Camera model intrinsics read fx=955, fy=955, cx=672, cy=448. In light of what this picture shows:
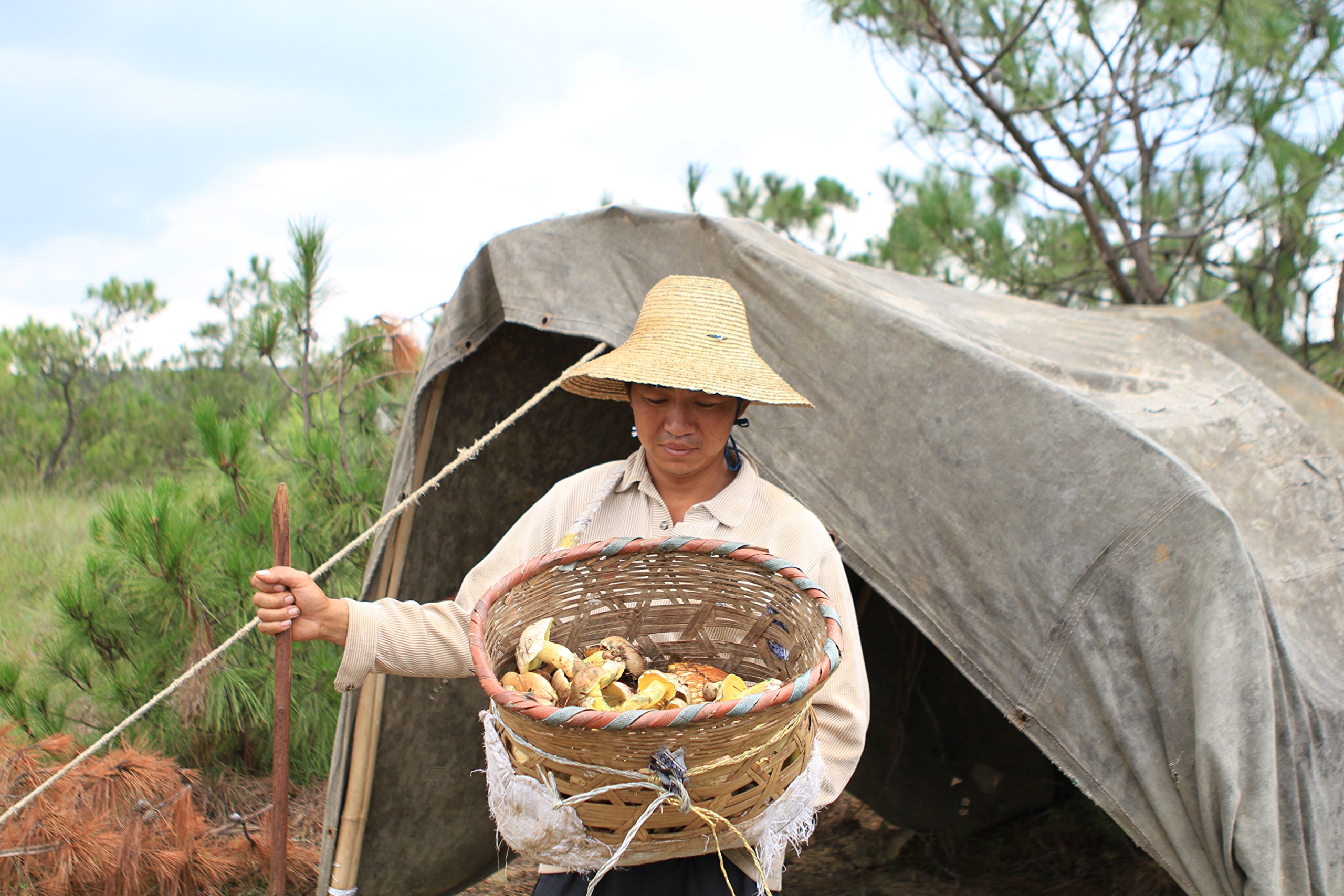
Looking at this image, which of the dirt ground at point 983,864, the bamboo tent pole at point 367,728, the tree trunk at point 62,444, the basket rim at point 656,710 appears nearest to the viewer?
the basket rim at point 656,710

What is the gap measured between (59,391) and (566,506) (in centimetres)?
796

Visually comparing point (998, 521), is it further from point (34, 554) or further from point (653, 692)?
point (34, 554)

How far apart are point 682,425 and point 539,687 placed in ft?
1.67

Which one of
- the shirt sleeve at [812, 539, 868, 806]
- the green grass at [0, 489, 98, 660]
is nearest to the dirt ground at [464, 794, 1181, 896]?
the shirt sleeve at [812, 539, 868, 806]

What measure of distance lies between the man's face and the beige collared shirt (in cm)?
8

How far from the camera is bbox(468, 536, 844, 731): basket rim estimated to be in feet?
3.50

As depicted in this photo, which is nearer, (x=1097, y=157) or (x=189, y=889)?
(x=189, y=889)

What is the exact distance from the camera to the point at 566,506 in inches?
66.7

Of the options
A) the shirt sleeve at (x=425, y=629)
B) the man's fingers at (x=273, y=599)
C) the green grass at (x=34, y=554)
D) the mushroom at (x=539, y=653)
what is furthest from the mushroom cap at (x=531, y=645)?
the green grass at (x=34, y=554)

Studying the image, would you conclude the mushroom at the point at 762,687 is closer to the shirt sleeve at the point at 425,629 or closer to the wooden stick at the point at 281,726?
the shirt sleeve at the point at 425,629

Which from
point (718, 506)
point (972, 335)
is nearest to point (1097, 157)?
point (972, 335)

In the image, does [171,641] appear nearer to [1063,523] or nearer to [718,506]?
[718,506]

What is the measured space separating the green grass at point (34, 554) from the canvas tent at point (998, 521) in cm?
164

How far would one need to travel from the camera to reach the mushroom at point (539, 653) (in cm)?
142
